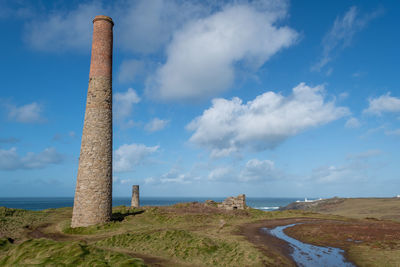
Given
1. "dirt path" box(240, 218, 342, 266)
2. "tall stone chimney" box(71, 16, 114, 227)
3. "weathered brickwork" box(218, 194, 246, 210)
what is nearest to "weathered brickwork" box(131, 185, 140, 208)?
"weathered brickwork" box(218, 194, 246, 210)

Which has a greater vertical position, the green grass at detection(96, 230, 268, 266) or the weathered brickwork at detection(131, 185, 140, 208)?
the weathered brickwork at detection(131, 185, 140, 208)

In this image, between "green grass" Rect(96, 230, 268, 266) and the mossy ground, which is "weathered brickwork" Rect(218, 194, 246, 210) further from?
"green grass" Rect(96, 230, 268, 266)

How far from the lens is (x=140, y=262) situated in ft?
34.6

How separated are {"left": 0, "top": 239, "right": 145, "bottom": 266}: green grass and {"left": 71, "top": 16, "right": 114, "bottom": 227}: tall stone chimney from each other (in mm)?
9882

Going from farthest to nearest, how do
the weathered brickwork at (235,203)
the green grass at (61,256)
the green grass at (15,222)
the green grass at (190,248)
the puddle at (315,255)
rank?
1. the weathered brickwork at (235,203)
2. the green grass at (15,222)
3. the green grass at (190,248)
4. the puddle at (315,255)
5. the green grass at (61,256)

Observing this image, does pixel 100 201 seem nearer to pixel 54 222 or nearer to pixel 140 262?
pixel 54 222

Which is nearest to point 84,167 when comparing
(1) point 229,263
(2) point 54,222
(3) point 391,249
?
(2) point 54,222

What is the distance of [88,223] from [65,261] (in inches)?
504

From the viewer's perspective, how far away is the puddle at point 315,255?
511 inches

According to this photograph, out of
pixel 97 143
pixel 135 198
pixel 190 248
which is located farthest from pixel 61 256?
pixel 135 198

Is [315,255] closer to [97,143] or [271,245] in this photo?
[271,245]

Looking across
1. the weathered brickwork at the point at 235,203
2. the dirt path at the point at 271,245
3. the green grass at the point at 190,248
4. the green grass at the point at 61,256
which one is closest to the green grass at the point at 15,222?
the green grass at the point at 190,248

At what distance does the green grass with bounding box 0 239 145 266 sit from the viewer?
33.7 feet

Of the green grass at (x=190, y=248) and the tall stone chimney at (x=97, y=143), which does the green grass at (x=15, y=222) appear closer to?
the tall stone chimney at (x=97, y=143)
